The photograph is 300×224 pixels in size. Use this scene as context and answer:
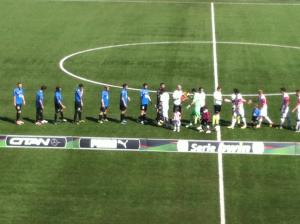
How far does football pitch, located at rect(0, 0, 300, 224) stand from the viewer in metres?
28.8

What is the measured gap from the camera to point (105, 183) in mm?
30734

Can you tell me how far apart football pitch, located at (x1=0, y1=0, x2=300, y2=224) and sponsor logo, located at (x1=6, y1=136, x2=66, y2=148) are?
2.07 ft

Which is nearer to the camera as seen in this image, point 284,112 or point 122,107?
point 284,112

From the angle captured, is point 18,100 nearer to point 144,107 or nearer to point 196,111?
point 144,107

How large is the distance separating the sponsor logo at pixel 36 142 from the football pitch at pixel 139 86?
632 mm

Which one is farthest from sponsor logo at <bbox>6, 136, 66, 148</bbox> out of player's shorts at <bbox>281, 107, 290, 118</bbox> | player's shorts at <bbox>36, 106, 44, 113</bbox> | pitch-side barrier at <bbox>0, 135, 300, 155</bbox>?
player's shorts at <bbox>281, 107, 290, 118</bbox>

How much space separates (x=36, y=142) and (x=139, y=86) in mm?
11724

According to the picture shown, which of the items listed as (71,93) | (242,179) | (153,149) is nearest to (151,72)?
(71,93)

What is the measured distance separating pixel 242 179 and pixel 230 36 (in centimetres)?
2954

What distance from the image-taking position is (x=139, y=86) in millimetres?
45031

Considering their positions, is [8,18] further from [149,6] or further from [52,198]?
[52,198]

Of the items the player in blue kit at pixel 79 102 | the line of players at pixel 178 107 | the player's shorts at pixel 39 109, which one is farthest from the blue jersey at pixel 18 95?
the player in blue kit at pixel 79 102

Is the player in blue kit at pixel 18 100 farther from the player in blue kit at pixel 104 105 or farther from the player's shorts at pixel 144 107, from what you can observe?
the player's shorts at pixel 144 107

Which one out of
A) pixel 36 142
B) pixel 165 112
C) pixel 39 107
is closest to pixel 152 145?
pixel 165 112
